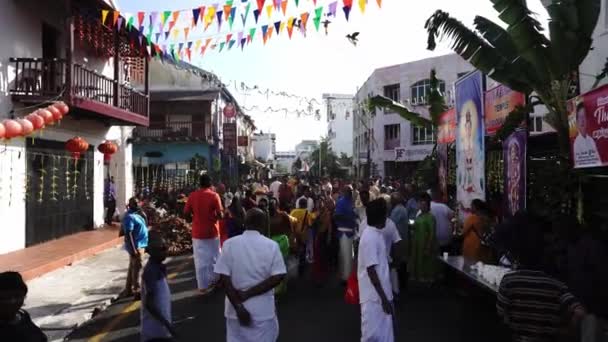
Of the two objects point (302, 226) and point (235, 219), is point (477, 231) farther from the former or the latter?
point (235, 219)

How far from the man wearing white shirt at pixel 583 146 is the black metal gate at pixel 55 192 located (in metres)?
11.9

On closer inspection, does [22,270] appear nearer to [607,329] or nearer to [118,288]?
[118,288]

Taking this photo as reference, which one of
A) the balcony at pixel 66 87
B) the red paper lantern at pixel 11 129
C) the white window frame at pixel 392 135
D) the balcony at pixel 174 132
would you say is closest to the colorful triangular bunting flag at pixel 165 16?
the balcony at pixel 66 87

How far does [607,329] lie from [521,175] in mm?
5099

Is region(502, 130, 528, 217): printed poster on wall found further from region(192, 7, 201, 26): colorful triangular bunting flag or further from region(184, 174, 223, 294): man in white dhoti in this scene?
region(192, 7, 201, 26): colorful triangular bunting flag

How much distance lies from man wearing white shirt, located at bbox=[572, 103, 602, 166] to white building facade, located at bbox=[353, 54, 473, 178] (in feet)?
120

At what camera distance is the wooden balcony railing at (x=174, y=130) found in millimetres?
34688

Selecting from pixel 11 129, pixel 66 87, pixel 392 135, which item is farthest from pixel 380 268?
pixel 392 135

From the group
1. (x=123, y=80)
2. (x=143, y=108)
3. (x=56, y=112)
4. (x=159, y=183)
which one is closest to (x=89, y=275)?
(x=56, y=112)

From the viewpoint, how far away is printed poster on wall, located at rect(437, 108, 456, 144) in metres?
13.9

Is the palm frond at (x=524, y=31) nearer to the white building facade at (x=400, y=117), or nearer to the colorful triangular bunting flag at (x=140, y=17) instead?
the colorful triangular bunting flag at (x=140, y=17)

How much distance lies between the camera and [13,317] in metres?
3.12

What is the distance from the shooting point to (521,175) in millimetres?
8719

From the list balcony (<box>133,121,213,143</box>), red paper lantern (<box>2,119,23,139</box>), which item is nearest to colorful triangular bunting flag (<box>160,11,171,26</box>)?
red paper lantern (<box>2,119,23,139</box>)
